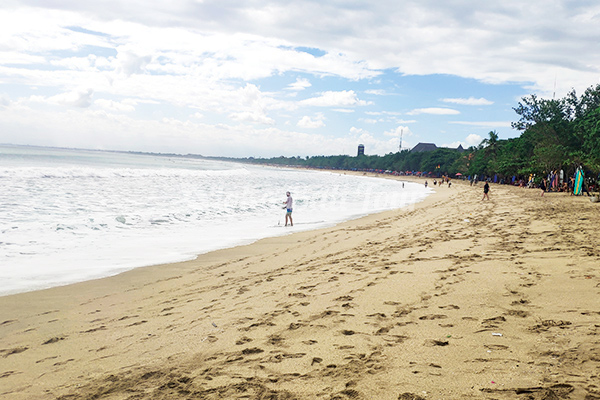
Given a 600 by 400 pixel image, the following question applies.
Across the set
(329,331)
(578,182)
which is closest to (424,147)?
(578,182)

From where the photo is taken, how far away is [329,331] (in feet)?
14.0

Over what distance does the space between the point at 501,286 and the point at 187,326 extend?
4221mm

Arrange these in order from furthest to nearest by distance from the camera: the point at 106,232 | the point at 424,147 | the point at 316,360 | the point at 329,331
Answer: the point at 424,147
the point at 106,232
the point at 329,331
the point at 316,360

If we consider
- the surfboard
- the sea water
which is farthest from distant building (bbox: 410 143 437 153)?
the sea water

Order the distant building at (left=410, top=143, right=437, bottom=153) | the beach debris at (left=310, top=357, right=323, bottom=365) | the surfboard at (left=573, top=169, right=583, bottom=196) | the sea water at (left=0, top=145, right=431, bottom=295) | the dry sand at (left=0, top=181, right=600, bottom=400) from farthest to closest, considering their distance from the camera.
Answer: the distant building at (left=410, top=143, right=437, bottom=153)
the surfboard at (left=573, top=169, right=583, bottom=196)
the sea water at (left=0, top=145, right=431, bottom=295)
the beach debris at (left=310, top=357, right=323, bottom=365)
the dry sand at (left=0, top=181, right=600, bottom=400)

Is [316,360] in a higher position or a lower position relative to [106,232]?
higher

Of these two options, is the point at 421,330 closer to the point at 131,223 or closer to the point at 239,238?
the point at 239,238

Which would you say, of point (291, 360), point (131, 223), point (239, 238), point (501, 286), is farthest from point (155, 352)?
point (131, 223)

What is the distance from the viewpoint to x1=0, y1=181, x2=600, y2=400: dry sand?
10.3 ft

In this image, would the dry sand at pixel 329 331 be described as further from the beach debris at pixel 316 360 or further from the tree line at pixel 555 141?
the tree line at pixel 555 141

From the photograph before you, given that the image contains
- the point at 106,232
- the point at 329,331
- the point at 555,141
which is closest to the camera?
the point at 329,331

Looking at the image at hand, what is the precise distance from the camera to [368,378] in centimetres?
317

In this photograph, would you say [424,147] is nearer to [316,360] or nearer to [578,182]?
[578,182]

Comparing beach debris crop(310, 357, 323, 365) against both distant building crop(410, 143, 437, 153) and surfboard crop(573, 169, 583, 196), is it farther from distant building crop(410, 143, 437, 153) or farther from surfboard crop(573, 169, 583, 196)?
distant building crop(410, 143, 437, 153)
